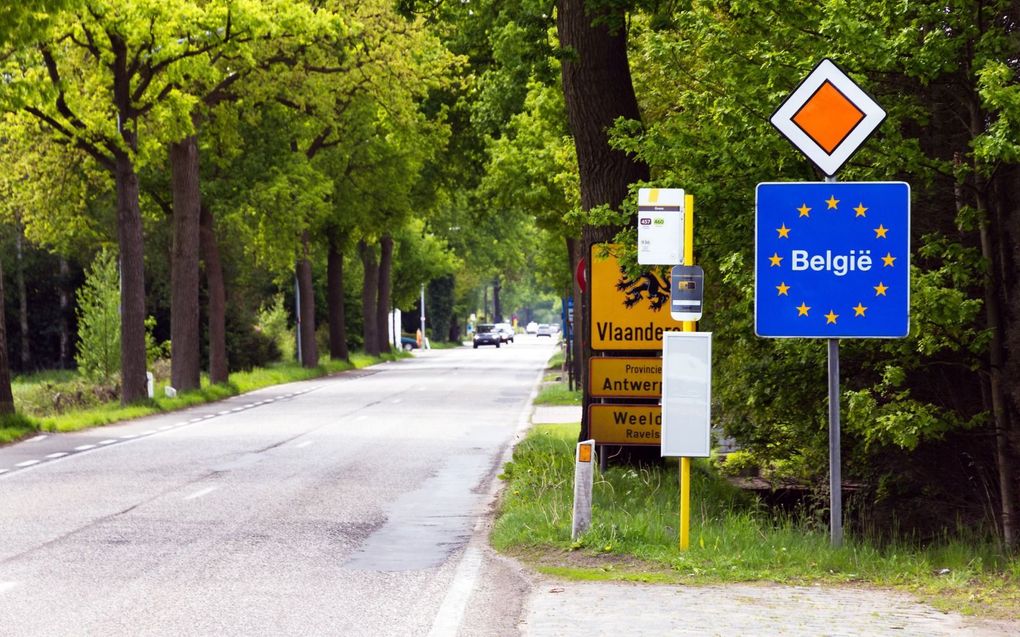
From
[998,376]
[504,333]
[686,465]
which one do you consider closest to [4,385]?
[686,465]

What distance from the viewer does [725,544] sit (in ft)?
35.0

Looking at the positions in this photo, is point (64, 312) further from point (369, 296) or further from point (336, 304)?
point (336, 304)

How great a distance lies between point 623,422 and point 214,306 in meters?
26.2

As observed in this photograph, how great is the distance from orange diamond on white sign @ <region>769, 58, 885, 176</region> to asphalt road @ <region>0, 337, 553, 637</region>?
3491 mm

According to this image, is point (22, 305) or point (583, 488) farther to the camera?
point (22, 305)

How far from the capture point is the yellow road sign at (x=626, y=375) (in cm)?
1570

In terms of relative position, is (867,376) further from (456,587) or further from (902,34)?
(456,587)

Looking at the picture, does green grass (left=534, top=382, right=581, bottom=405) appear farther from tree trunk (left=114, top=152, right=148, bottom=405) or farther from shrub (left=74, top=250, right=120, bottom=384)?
shrub (left=74, top=250, right=120, bottom=384)

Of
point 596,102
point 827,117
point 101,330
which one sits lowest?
point 101,330

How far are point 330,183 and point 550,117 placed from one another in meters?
14.3

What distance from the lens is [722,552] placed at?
10391mm

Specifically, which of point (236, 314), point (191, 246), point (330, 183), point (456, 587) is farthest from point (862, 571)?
point (236, 314)

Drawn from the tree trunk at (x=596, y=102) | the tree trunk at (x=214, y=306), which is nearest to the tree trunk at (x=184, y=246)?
the tree trunk at (x=214, y=306)

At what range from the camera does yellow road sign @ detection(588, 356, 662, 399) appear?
618 inches
